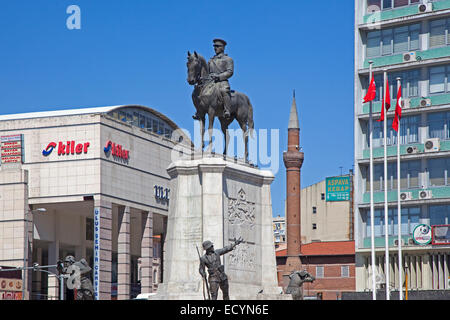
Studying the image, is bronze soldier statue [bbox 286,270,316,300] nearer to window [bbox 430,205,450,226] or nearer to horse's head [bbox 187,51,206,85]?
horse's head [bbox 187,51,206,85]

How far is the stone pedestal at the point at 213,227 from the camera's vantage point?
31859 mm

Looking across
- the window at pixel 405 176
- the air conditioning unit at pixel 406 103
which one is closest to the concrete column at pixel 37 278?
the window at pixel 405 176

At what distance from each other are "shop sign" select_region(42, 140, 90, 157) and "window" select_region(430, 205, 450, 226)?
109 ft

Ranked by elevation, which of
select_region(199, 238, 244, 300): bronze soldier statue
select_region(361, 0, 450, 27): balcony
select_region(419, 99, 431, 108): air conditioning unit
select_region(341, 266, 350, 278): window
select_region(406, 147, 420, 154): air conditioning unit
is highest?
select_region(361, 0, 450, 27): balcony

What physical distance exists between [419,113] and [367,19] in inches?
351

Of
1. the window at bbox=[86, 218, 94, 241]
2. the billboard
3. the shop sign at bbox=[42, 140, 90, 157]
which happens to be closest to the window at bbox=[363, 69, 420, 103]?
the billboard

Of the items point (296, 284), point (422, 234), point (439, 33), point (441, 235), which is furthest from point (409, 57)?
point (296, 284)

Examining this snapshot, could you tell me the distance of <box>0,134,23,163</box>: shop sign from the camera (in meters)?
88.2

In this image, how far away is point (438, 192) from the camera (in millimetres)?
70938

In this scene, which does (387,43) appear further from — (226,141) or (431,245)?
(226,141)

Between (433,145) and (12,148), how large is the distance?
39784 millimetres

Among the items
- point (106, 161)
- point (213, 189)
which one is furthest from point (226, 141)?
point (106, 161)

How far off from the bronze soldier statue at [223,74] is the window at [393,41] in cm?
4152

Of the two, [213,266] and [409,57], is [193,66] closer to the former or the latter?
[213,266]
